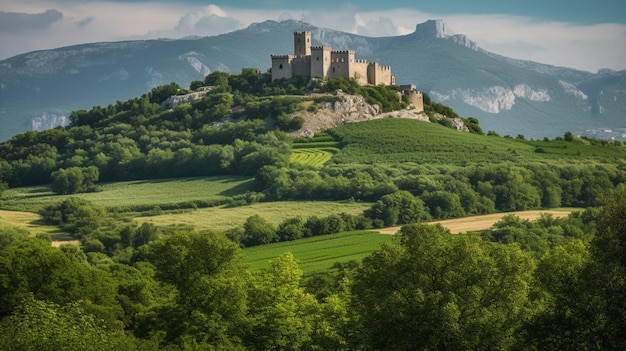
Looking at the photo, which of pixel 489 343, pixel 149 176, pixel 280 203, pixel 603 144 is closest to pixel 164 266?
pixel 489 343

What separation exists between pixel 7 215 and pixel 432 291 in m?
73.6

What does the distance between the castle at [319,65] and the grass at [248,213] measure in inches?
1548

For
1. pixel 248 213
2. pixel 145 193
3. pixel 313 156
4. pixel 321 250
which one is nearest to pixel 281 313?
pixel 321 250

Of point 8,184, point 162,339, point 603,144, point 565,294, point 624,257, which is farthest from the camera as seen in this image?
point 603,144

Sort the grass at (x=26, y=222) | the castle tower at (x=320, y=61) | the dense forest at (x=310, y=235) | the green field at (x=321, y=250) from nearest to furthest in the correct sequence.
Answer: the dense forest at (x=310, y=235), the green field at (x=321, y=250), the grass at (x=26, y=222), the castle tower at (x=320, y=61)

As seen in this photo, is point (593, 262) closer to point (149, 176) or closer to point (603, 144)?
point (149, 176)

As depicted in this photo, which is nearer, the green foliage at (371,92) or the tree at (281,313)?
the tree at (281,313)

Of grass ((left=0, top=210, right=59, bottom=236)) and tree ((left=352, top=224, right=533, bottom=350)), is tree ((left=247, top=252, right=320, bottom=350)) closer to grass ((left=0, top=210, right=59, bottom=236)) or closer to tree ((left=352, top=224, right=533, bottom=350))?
tree ((left=352, top=224, right=533, bottom=350))

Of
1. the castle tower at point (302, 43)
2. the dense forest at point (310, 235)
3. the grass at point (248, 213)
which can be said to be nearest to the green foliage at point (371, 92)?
the dense forest at point (310, 235)

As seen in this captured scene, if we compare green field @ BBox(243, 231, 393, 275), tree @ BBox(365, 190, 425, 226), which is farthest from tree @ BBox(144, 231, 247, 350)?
tree @ BBox(365, 190, 425, 226)

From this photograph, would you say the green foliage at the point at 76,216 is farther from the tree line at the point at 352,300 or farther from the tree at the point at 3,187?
the tree line at the point at 352,300

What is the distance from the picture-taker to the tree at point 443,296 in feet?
125

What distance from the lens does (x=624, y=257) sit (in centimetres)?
3412

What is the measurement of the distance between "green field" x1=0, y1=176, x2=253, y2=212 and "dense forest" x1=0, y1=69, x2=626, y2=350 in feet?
7.54
